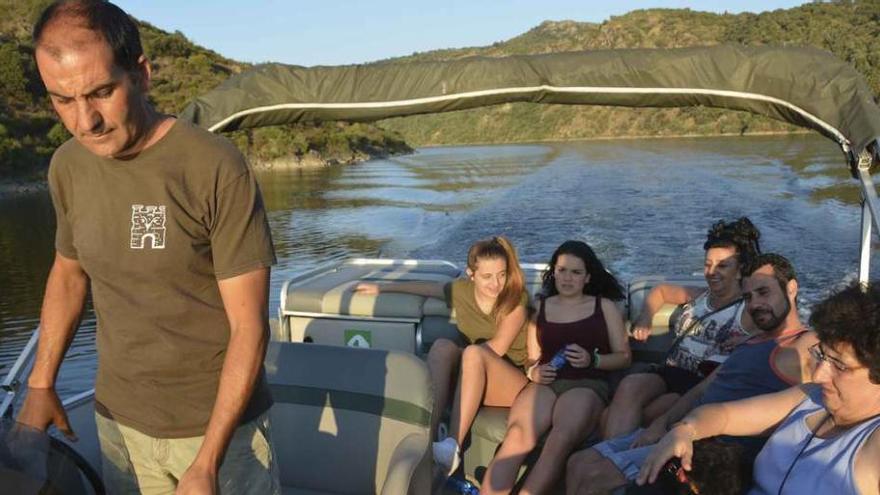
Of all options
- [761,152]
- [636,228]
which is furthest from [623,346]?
[761,152]

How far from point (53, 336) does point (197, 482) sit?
0.58 metres

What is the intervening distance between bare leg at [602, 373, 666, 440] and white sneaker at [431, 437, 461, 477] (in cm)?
55

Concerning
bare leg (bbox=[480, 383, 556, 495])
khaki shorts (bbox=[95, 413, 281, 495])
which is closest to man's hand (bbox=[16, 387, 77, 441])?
khaki shorts (bbox=[95, 413, 281, 495])

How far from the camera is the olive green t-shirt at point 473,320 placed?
3287mm

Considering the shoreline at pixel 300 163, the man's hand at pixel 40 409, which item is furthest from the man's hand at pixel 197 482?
the shoreline at pixel 300 163

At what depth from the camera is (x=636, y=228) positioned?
1343cm

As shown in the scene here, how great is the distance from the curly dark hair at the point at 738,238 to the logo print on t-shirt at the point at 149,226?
236 centimetres

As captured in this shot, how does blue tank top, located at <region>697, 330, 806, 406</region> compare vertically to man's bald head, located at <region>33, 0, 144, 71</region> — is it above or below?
below

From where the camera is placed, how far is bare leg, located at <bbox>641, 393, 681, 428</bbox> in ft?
9.32

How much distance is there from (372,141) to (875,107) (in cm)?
4565

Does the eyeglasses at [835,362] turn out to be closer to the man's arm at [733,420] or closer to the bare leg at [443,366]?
the man's arm at [733,420]

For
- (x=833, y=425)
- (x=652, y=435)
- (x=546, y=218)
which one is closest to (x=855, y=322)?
(x=833, y=425)

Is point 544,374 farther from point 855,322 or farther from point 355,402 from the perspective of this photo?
point 855,322

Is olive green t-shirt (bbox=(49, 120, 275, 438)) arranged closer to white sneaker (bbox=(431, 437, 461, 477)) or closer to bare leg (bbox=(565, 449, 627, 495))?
bare leg (bbox=(565, 449, 627, 495))
